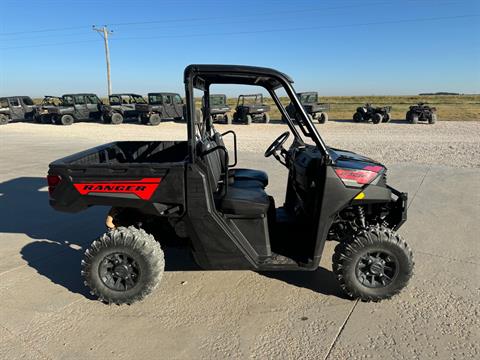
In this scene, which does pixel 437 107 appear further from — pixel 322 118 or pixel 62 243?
pixel 62 243

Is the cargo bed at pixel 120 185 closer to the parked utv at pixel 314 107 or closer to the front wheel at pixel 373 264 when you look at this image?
the front wheel at pixel 373 264

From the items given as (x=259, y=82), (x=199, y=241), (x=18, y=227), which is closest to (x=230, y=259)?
(x=199, y=241)

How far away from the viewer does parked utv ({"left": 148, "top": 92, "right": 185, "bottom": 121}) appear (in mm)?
21859

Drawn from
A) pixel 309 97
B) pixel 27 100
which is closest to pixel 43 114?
pixel 27 100

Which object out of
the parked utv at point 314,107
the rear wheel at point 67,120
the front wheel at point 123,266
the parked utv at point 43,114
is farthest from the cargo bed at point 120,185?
the parked utv at point 43,114

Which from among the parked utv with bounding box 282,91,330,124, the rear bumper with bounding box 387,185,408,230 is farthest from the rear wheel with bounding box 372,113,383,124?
the rear bumper with bounding box 387,185,408,230

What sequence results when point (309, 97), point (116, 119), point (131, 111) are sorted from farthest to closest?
1. point (131, 111)
2. point (309, 97)
3. point (116, 119)

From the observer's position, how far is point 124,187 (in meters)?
2.95

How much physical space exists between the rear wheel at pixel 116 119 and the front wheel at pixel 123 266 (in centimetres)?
2051

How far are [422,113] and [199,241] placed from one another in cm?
2085

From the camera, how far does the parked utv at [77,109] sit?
73.6 feet

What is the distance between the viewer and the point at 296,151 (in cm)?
376

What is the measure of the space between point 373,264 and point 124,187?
2021 millimetres

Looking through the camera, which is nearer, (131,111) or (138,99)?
(131,111)
